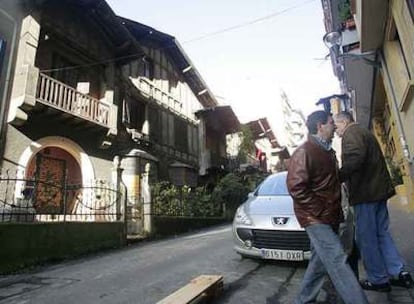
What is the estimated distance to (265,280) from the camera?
15.0 ft

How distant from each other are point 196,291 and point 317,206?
1429mm

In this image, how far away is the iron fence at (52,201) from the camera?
8060 millimetres

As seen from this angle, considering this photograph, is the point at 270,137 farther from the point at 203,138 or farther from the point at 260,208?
the point at 260,208

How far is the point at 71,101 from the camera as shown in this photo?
11656 mm

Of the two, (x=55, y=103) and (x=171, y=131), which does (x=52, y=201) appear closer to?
(x=55, y=103)

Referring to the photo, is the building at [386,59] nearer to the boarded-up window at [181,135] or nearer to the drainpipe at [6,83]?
the drainpipe at [6,83]

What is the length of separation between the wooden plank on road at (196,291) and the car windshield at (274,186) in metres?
→ 2.59

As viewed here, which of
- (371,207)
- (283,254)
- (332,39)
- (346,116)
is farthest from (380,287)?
(332,39)

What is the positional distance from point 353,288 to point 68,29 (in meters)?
12.8

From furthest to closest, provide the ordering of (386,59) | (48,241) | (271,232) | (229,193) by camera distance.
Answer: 1. (229,193)
2. (386,59)
3. (48,241)
4. (271,232)

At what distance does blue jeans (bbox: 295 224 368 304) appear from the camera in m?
2.65

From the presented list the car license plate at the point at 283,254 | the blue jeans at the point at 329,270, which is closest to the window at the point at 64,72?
the car license plate at the point at 283,254

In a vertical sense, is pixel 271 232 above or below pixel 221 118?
below

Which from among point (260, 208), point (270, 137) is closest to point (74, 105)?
point (260, 208)
